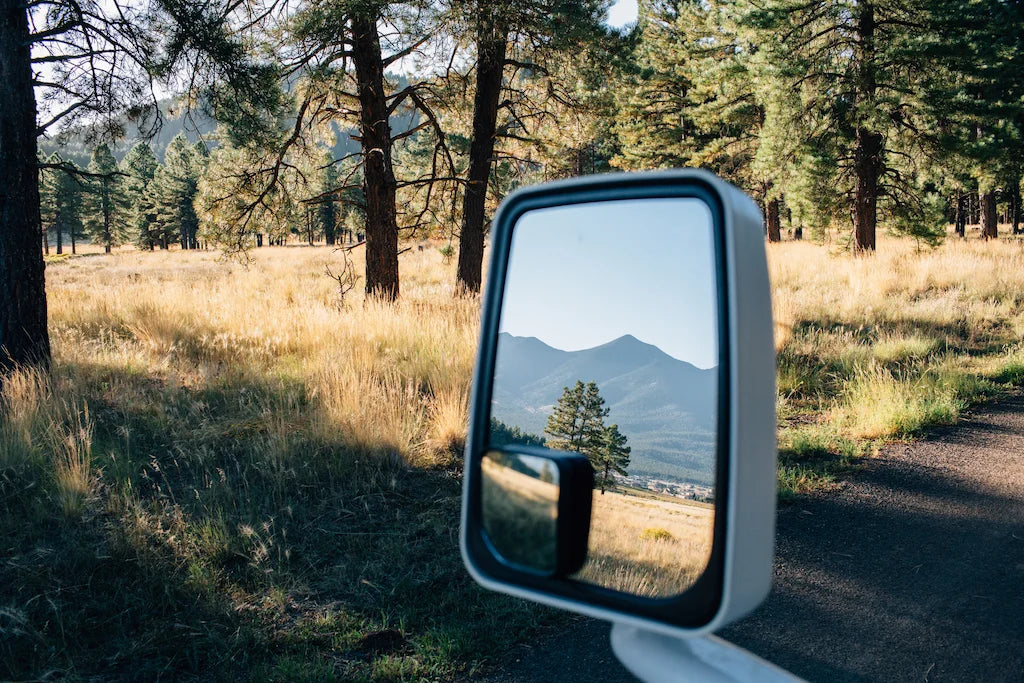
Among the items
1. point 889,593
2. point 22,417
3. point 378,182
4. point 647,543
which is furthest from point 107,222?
point 647,543

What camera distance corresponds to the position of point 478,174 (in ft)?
40.1

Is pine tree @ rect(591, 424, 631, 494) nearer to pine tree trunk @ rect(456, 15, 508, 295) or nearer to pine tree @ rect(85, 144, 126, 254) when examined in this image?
pine tree trunk @ rect(456, 15, 508, 295)

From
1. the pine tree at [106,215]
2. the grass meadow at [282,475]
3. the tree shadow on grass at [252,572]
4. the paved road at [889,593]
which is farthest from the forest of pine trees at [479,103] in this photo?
the pine tree at [106,215]

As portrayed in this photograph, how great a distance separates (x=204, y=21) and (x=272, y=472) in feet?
19.5

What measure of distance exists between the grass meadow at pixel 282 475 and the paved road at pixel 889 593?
32cm

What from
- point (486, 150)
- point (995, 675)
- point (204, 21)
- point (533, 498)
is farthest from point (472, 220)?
point (533, 498)

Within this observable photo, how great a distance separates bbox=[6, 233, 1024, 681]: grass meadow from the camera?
291 cm

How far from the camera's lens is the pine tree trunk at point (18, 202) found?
21.2 feet

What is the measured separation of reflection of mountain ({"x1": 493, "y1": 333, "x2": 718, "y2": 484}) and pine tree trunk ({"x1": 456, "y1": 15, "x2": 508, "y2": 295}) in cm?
1065

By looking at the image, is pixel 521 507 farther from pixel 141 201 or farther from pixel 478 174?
pixel 141 201

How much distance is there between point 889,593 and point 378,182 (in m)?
9.92

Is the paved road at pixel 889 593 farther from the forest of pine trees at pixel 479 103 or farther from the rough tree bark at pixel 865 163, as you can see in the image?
the rough tree bark at pixel 865 163

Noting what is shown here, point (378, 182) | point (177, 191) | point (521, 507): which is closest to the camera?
point (521, 507)

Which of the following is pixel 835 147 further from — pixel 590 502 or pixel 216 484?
pixel 590 502
